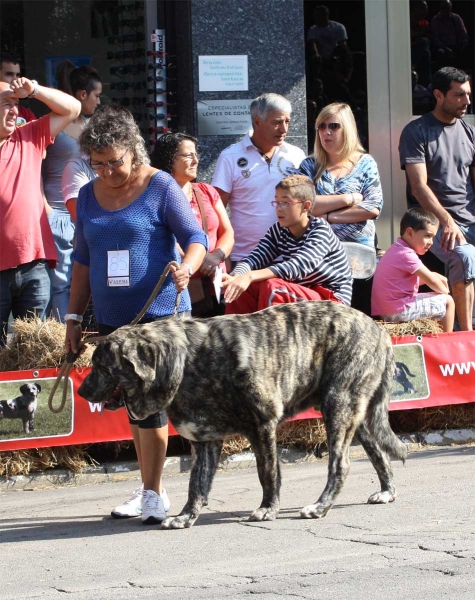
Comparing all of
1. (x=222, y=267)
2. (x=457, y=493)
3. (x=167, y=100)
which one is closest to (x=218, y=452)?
(x=457, y=493)

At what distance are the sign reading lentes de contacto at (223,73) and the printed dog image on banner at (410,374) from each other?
3.34 meters

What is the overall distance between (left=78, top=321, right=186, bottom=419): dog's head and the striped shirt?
2.02 metres

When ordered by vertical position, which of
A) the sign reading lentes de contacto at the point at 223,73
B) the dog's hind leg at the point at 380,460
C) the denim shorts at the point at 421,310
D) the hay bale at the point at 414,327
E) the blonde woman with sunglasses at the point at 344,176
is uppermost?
the sign reading lentes de contacto at the point at 223,73

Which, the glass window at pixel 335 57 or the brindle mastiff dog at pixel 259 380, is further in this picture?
the glass window at pixel 335 57

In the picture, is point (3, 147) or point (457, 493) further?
point (3, 147)

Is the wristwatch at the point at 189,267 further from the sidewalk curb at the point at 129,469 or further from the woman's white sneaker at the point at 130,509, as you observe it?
the sidewalk curb at the point at 129,469

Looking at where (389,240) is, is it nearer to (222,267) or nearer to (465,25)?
(465,25)

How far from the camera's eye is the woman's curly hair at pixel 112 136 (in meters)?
6.17

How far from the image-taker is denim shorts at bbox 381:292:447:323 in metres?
8.89

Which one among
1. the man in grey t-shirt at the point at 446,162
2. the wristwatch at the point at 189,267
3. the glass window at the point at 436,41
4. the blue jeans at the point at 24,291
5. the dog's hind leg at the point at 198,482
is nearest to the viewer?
the wristwatch at the point at 189,267

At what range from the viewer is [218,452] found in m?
6.30

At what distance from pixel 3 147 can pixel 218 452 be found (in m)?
3.05

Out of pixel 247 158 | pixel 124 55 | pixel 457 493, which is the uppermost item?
pixel 124 55

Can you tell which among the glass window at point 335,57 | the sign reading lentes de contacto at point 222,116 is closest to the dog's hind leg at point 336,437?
the sign reading lentes de contacto at point 222,116
